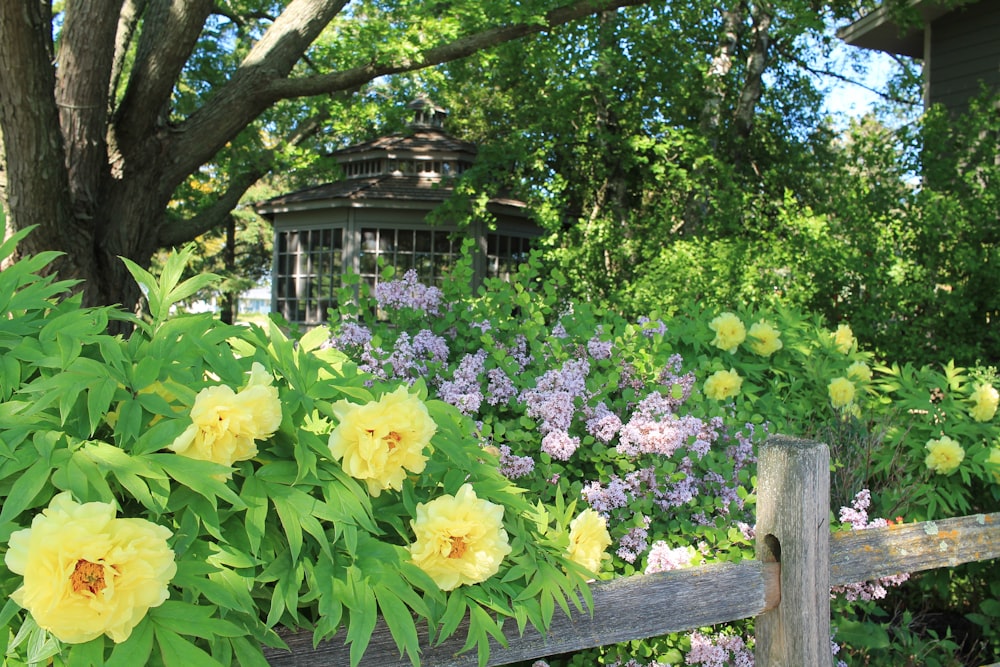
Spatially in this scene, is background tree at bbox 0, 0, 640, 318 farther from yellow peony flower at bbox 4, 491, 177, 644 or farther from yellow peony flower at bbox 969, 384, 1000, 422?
yellow peony flower at bbox 969, 384, 1000, 422

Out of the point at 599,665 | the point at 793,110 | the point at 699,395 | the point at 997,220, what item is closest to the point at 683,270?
the point at 997,220

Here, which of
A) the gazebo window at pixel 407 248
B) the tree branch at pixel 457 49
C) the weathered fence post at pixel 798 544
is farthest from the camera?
the gazebo window at pixel 407 248

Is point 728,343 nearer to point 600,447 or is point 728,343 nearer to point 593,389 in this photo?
point 593,389

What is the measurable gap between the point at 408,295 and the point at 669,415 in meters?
1.28

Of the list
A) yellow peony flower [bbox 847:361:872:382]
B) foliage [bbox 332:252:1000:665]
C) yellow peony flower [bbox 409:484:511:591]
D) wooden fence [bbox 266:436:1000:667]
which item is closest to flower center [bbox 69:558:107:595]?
yellow peony flower [bbox 409:484:511:591]

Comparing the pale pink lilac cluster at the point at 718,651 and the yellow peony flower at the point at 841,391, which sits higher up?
the yellow peony flower at the point at 841,391

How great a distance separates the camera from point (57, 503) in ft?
3.91

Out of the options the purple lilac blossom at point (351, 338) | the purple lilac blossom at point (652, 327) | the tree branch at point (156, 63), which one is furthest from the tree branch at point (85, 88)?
the purple lilac blossom at point (652, 327)

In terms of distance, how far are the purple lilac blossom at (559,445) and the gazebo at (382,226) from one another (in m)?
10.4

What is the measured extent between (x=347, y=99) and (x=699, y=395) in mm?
11045

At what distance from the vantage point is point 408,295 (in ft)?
11.5

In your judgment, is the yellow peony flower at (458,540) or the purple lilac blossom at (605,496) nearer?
the yellow peony flower at (458,540)

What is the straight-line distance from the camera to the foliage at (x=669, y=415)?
9.01 feet

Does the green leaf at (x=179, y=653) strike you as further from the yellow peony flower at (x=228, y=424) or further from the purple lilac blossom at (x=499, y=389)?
the purple lilac blossom at (x=499, y=389)
